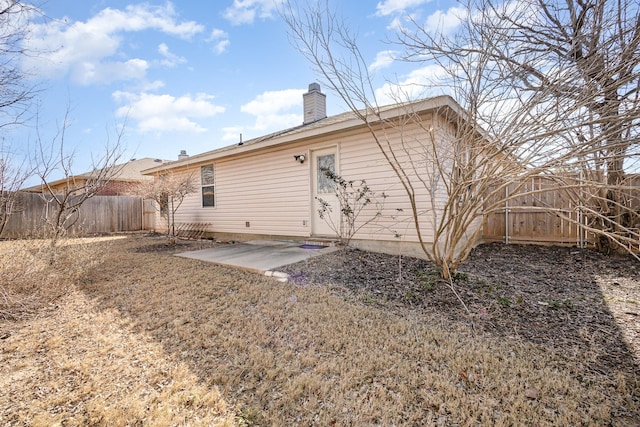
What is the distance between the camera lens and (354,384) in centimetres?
213

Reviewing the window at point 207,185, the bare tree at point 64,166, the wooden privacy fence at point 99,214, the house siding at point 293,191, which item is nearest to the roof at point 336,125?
the house siding at point 293,191

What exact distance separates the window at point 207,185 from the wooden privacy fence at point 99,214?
5039mm

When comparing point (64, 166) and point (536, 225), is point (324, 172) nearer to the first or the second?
point (64, 166)

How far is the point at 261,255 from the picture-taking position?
20.1 feet

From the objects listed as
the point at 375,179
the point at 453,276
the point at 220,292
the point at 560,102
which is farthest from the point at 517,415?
the point at 375,179

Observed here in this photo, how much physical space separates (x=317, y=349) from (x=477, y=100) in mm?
3186

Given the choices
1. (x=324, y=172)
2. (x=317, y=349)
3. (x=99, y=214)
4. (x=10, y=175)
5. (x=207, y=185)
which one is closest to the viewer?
(x=317, y=349)

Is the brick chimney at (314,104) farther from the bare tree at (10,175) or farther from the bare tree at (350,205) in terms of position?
the bare tree at (10,175)

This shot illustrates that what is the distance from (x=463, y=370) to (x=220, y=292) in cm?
308

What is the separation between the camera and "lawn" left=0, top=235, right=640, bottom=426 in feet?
6.25

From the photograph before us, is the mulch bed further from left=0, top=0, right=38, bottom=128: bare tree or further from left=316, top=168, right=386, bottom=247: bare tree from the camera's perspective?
left=0, top=0, right=38, bottom=128: bare tree

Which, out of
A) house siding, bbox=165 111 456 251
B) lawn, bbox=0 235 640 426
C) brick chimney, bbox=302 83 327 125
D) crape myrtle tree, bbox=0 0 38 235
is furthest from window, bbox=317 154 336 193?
crape myrtle tree, bbox=0 0 38 235

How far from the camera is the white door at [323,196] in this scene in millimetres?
7012

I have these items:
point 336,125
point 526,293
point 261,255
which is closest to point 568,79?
point 526,293
